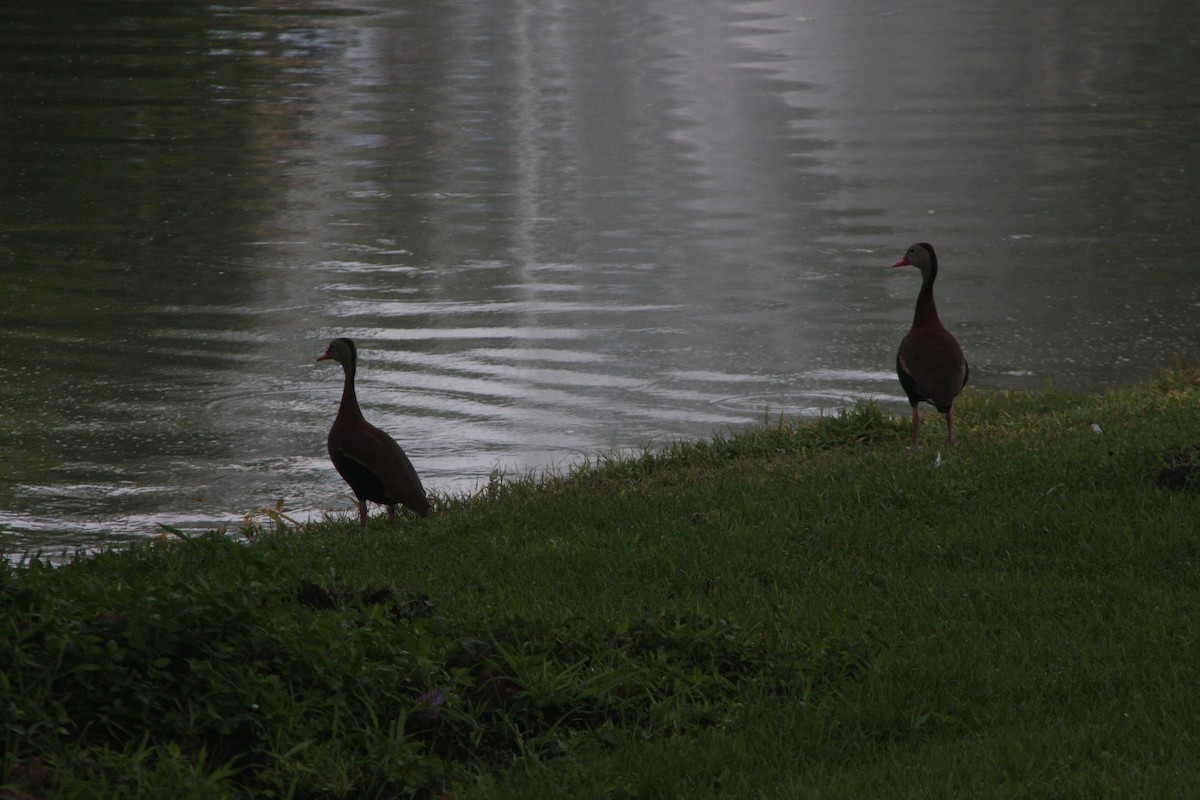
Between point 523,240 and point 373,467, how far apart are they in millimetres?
7887

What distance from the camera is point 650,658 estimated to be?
5301 millimetres

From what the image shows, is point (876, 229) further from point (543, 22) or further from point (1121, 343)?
point (543, 22)

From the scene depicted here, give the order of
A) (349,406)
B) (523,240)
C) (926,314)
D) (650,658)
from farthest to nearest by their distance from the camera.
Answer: (523,240)
(926,314)
(349,406)
(650,658)

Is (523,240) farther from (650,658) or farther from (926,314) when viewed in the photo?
(650,658)

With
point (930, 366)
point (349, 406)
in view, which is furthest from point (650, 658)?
point (930, 366)

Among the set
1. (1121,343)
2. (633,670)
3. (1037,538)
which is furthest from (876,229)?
(633,670)

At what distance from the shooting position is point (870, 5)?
106ft

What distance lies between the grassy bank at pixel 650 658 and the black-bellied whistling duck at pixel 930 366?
1.22 meters

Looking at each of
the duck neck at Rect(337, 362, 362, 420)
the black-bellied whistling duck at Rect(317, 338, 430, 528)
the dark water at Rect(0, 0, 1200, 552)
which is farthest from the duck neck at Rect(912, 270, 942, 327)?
the duck neck at Rect(337, 362, 362, 420)

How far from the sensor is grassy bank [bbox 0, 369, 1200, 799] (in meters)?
4.52

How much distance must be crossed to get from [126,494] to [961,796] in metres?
6.29

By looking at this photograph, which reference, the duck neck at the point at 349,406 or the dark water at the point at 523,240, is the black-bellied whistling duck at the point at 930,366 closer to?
the dark water at the point at 523,240

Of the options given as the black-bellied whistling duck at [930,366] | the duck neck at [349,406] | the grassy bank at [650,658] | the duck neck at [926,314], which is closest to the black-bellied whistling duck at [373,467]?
the duck neck at [349,406]

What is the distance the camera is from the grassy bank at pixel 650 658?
452cm
